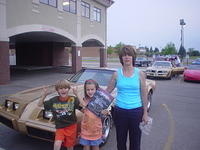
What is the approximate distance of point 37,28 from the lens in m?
15.2

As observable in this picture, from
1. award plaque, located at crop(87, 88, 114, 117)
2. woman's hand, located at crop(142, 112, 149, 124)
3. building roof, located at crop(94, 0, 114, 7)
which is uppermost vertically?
building roof, located at crop(94, 0, 114, 7)

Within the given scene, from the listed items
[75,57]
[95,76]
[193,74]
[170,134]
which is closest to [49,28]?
[75,57]

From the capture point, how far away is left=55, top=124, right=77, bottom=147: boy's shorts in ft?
11.0

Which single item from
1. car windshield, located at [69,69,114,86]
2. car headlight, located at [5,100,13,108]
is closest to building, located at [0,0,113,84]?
car windshield, located at [69,69,114,86]

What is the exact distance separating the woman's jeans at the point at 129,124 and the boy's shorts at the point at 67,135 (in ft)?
2.32

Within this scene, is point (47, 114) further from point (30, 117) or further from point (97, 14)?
point (97, 14)

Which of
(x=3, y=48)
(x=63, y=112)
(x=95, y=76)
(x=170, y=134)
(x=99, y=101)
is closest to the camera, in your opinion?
(x=99, y=101)

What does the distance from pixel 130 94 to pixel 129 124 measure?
0.44m

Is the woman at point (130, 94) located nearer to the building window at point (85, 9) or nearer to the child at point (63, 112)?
the child at point (63, 112)

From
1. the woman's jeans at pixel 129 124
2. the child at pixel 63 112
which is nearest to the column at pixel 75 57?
the child at pixel 63 112

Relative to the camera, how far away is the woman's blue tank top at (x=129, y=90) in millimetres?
2957

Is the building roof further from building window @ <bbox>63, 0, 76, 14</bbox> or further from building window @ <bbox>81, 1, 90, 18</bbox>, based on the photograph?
building window @ <bbox>63, 0, 76, 14</bbox>

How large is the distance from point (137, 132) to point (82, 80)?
112 inches

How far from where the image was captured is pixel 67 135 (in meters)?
3.39
